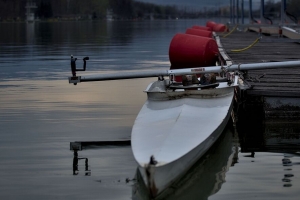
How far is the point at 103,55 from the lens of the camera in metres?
51.2

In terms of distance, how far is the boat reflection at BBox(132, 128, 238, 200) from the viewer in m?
13.9

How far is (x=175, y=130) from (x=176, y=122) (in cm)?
→ 78

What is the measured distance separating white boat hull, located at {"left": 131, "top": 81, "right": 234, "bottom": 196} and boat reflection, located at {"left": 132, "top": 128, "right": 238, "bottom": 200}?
242 millimetres

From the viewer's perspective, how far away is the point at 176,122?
1669cm

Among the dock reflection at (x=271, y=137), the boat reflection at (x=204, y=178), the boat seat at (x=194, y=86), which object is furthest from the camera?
the boat seat at (x=194, y=86)

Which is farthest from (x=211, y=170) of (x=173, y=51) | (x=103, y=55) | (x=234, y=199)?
(x=103, y=55)

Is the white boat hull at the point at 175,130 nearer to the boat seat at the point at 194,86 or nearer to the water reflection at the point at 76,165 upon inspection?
the boat seat at the point at 194,86

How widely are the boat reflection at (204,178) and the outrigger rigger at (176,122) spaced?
0.26m

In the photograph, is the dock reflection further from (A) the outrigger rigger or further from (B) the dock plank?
(A) the outrigger rigger

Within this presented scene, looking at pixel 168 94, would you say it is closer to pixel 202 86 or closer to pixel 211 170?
pixel 202 86

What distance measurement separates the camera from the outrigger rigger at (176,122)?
13492 mm

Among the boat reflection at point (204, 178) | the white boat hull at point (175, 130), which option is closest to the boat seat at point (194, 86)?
the white boat hull at point (175, 130)

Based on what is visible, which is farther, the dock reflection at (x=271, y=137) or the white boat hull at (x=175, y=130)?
the dock reflection at (x=271, y=137)

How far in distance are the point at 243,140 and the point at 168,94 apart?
2.20m
